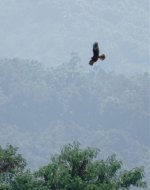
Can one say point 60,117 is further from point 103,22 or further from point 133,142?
point 103,22

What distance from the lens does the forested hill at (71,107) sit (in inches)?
4154

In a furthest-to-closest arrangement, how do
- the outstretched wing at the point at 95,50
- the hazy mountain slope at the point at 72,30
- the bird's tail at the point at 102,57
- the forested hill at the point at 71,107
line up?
the hazy mountain slope at the point at 72,30, the forested hill at the point at 71,107, the bird's tail at the point at 102,57, the outstretched wing at the point at 95,50

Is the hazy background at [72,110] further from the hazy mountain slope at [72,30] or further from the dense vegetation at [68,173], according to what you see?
the dense vegetation at [68,173]

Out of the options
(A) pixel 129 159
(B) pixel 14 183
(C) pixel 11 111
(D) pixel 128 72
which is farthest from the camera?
(D) pixel 128 72

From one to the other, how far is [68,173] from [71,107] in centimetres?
9597

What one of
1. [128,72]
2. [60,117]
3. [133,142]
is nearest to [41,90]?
[60,117]

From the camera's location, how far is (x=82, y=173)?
55.6 feet

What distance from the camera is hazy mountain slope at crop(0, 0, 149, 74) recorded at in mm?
171125

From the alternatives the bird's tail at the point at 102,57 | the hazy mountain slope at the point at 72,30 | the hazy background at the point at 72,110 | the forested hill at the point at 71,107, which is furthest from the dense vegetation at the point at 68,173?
the hazy mountain slope at the point at 72,30

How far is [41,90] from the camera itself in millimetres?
112750

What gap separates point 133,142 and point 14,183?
291 feet

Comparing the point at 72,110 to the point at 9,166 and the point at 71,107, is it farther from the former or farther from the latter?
the point at 9,166

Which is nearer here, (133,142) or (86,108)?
(133,142)

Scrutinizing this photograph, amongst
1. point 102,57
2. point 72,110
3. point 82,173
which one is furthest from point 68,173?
point 72,110
